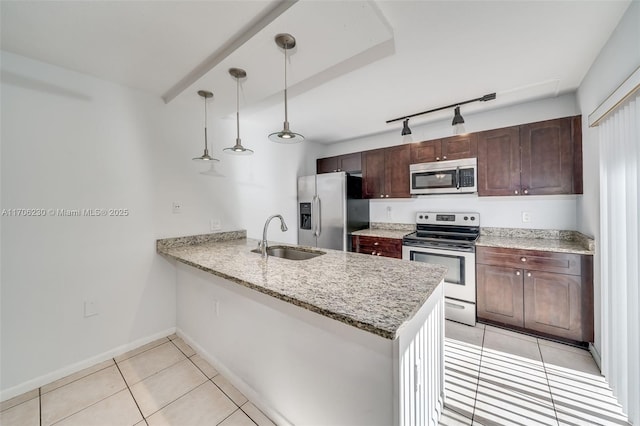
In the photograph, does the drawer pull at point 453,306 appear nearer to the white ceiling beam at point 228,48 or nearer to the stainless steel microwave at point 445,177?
the stainless steel microwave at point 445,177

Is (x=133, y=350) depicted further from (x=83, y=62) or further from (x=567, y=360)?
(x=567, y=360)

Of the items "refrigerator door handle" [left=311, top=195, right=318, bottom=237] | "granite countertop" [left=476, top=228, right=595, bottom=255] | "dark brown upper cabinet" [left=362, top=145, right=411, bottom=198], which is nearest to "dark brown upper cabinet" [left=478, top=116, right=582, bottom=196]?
"granite countertop" [left=476, top=228, right=595, bottom=255]

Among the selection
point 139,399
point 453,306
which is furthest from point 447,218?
point 139,399

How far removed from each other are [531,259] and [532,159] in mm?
1020

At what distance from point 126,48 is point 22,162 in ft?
3.63

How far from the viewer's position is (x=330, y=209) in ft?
11.4

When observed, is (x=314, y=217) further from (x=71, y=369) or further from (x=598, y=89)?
(x=598, y=89)

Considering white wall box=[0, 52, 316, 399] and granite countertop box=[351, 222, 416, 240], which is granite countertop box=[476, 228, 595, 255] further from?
white wall box=[0, 52, 316, 399]

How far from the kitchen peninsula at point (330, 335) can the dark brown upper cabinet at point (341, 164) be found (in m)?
2.07

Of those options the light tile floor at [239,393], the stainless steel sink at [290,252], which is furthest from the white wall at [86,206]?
the stainless steel sink at [290,252]

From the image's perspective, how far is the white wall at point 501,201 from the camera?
254 centimetres

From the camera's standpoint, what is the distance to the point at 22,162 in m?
1.72

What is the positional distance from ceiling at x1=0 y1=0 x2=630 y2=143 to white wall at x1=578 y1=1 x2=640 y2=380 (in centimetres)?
8

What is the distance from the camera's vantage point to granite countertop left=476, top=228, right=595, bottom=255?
2.12m
